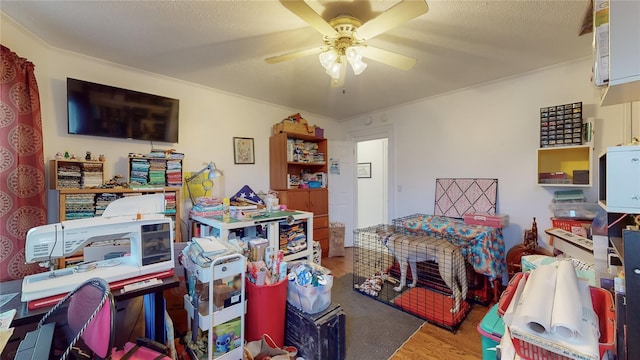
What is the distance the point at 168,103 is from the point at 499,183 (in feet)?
12.2

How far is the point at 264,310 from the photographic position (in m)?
1.55

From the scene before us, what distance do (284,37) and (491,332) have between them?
7.07ft

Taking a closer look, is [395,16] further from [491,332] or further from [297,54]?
[491,332]

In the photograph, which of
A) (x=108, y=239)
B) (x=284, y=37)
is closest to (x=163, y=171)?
(x=108, y=239)

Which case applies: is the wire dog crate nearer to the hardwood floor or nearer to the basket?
the hardwood floor

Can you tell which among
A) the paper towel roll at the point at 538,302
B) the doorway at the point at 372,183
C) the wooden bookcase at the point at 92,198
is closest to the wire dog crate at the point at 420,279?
the paper towel roll at the point at 538,302

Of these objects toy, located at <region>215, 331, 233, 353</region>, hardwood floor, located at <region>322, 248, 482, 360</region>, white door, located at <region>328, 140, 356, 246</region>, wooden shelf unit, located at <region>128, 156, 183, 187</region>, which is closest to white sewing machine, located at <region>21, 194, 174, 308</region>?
toy, located at <region>215, 331, 233, 353</region>

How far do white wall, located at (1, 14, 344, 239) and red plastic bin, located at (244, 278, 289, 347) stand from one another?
179 cm

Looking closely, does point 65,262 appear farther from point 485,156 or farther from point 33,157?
point 485,156

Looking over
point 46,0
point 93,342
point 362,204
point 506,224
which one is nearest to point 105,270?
point 93,342

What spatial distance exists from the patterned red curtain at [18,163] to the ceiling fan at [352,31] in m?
1.70

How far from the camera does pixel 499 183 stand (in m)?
2.79

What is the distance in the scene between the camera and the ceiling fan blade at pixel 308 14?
1.20 meters

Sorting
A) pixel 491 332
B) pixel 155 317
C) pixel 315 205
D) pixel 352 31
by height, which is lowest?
pixel 155 317
